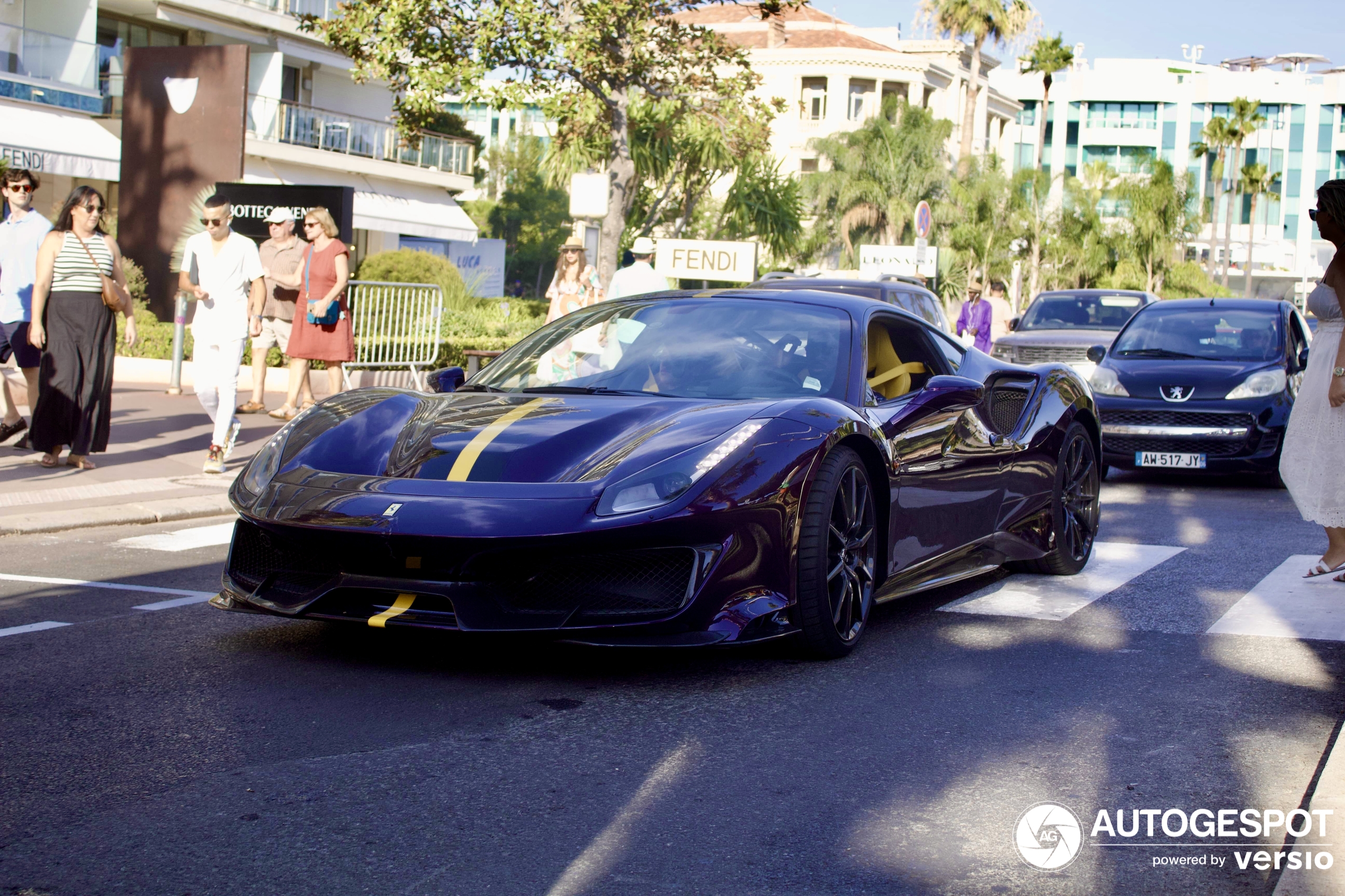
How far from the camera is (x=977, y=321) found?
19078mm

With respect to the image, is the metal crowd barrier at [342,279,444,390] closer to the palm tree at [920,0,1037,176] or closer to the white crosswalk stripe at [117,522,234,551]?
the white crosswalk stripe at [117,522,234,551]

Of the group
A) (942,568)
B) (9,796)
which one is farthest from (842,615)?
(9,796)

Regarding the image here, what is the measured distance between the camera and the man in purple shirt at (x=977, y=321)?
18984 millimetres

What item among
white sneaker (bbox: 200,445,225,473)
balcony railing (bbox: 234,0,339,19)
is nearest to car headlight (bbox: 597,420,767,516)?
white sneaker (bbox: 200,445,225,473)

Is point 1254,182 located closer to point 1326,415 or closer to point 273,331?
point 273,331

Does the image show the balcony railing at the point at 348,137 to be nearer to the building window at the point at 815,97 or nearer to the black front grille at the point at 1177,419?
the black front grille at the point at 1177,419

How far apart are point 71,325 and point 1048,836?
7671 mm

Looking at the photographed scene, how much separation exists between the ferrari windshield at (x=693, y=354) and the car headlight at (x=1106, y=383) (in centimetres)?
691

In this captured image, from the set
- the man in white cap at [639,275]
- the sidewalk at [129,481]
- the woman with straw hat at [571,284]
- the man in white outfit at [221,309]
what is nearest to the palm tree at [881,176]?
the woman with straw hat at [571,284]

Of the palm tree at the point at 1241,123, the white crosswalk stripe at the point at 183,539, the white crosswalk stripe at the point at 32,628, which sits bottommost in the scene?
the white crosswalk stripe at the point at 32,628

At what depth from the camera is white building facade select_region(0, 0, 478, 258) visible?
30.2 m

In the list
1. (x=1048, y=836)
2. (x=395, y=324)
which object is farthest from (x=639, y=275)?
(x=1048, y=836)

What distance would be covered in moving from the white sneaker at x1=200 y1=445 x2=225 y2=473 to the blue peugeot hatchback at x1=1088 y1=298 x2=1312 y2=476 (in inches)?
245

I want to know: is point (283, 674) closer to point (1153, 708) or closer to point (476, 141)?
point (1153, 708)
